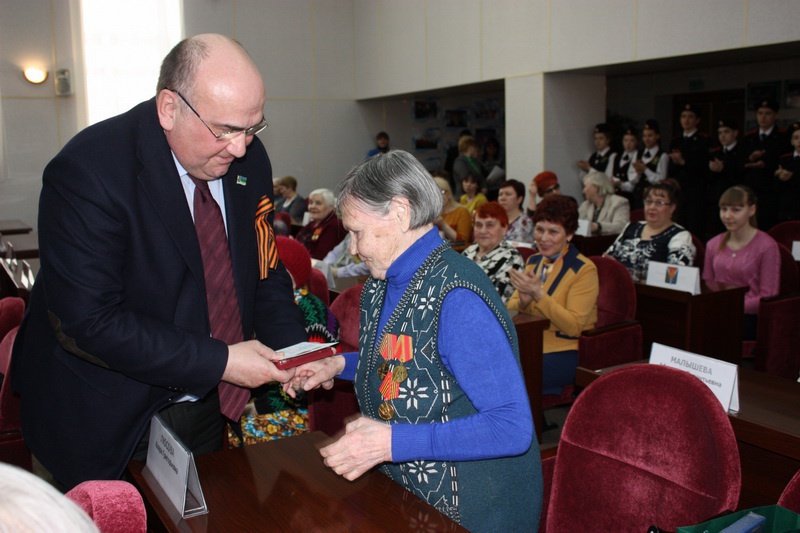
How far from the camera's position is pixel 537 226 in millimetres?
3941

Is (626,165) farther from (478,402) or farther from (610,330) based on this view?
(478,402)

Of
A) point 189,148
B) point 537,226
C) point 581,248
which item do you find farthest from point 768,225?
point 189,148

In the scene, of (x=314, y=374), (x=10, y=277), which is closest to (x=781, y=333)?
(x=314, y=374)

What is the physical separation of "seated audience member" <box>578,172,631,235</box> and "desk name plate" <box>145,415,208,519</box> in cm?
573

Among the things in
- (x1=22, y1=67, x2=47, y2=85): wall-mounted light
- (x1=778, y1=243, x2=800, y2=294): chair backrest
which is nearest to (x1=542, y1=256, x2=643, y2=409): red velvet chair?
(x1=778, y1=243, x2=800, y2=294): chair backrest

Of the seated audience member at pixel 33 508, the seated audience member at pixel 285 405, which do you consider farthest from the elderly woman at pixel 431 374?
the seated audience member at pixel 285 405

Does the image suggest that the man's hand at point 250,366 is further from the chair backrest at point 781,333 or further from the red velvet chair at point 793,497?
the chair backrest at point 781,333

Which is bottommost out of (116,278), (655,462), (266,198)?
(655,462)

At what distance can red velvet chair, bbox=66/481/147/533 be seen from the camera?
1.20m

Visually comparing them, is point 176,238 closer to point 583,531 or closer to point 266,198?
point 266,198

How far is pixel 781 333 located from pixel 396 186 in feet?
11.4

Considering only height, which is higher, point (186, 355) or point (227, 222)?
point (227, 222)

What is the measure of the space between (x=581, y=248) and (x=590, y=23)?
9.43 ft

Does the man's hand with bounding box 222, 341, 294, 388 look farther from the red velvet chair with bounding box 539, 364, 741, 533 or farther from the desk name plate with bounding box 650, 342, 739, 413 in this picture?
the desk name plate with bounding box 650, 342, 739, 413
